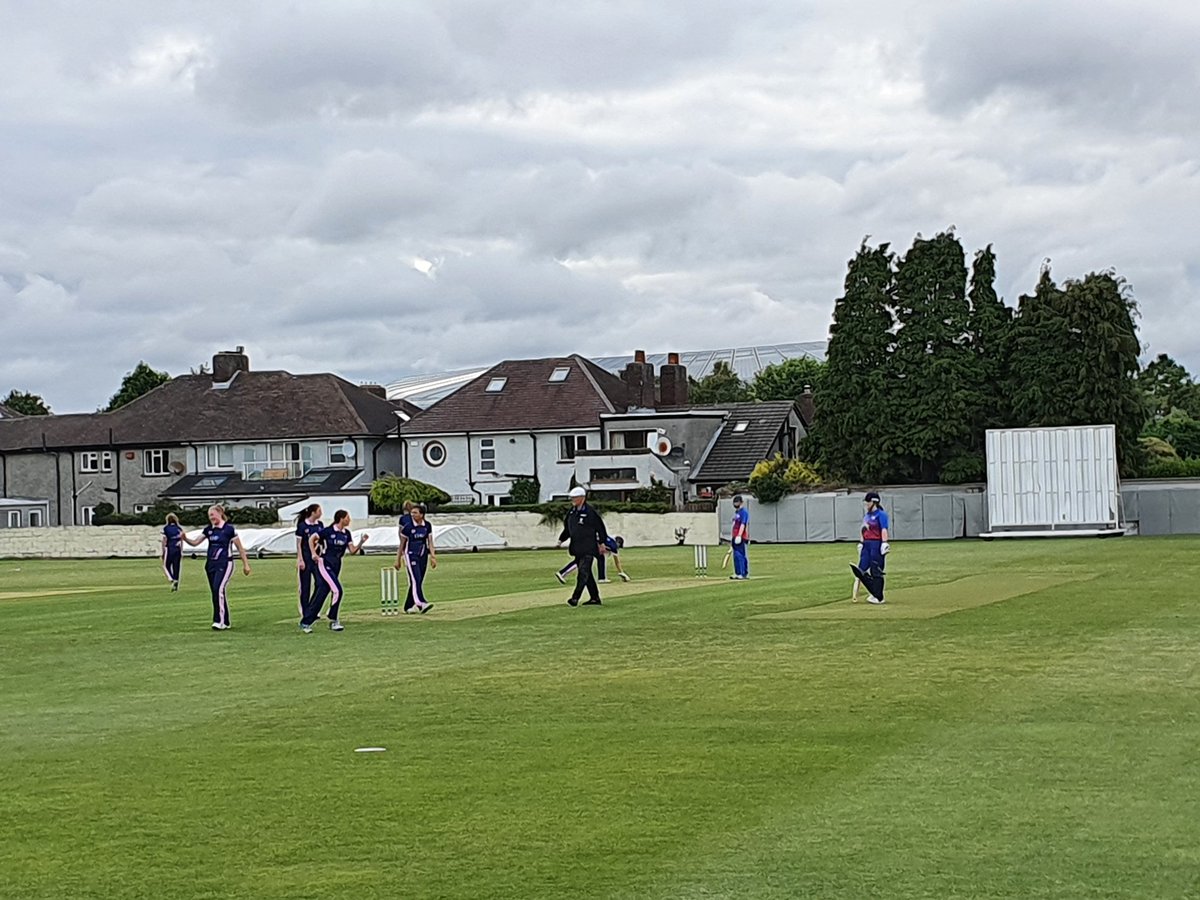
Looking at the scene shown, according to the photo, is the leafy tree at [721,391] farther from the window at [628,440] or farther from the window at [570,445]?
the window at [628,440]

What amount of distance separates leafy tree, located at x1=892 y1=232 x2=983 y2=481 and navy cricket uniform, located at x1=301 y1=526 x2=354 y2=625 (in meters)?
48.4

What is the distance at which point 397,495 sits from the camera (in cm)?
6981

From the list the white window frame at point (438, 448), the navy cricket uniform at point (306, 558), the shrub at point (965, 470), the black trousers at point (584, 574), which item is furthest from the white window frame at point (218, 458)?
the navy cricket uniform at point (306, 558)

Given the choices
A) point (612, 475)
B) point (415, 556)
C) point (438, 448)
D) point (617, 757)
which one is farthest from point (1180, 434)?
point (617, 757)

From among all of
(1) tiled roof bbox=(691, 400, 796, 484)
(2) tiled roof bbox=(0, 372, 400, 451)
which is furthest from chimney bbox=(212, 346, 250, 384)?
(1) tiled roof bbox=(691, 400, 796, 484)

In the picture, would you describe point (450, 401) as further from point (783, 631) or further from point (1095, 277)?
point (783, 631)

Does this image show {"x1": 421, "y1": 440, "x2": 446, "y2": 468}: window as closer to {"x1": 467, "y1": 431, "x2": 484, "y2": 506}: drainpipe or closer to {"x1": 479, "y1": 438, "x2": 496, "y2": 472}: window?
{"x1": 467, "y1": 431, "x2": 484, "y2": 506}: drainpipe

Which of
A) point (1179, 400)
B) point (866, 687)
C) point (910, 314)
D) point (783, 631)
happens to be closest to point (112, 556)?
point (910, 314)

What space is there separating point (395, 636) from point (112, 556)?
49.7m

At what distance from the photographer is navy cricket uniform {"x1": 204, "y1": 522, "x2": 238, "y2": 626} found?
22125 mm

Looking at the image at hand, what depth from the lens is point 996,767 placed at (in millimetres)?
10117

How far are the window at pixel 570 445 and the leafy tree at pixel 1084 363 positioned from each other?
21.7 meters

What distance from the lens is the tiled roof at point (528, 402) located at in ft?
262

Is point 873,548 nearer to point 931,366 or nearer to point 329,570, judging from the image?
point 329,570
